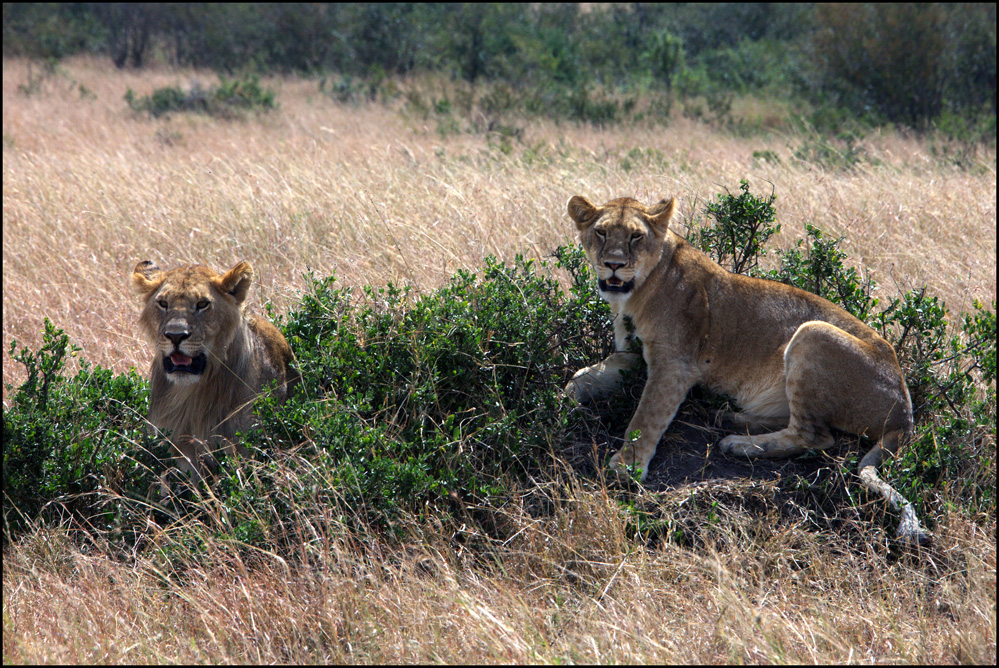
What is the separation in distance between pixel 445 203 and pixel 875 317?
13.9 ft

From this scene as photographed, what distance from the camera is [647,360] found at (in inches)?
179

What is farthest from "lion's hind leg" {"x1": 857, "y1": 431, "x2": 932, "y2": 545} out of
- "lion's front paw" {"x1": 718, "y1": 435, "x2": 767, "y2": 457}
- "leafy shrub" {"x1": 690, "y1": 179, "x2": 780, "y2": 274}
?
"leafy shrub" {"x1": 690, "y1": 179, "x2": 780, "y2": 274}

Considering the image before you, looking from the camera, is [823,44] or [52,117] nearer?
[52,117]

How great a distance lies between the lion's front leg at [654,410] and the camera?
428 centimetres

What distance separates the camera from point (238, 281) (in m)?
4.18

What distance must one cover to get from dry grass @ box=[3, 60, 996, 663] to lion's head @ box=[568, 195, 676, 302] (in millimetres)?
1111

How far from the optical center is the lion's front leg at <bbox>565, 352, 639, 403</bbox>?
477cm

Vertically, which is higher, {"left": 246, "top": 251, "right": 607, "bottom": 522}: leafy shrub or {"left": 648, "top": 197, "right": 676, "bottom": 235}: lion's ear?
{"left": 648, "top": 197, "right": 676, "bottom": 235}: lion's ear

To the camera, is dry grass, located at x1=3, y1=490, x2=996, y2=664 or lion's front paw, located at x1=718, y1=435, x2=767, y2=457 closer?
dry grass, located at x1=3, y1=490, x2=996, y2=664

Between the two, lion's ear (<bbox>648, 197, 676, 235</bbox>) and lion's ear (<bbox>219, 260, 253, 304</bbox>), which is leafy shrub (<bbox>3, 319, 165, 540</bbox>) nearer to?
lion's ear (<bbox>219, 260, 253, 304</bbox>)

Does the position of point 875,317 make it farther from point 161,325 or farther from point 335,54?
point 335,54

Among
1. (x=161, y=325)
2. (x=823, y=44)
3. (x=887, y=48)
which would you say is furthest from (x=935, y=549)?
(x=823, y=44)

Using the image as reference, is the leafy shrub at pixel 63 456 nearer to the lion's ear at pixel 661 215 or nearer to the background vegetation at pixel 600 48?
the lion's ear at pixel 661 215

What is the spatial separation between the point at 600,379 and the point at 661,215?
38.0 inches
